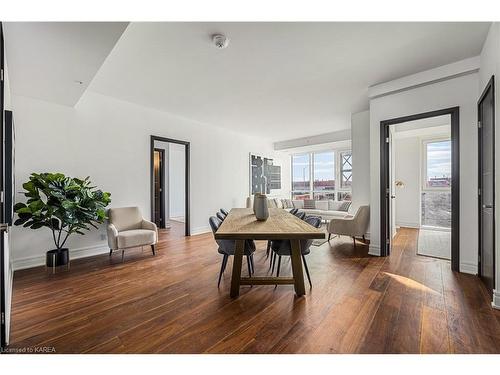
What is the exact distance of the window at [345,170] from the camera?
7.63m

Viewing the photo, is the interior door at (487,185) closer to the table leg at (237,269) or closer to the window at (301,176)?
the table leg at (237,269)

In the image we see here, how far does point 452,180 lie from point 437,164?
12.3 ft

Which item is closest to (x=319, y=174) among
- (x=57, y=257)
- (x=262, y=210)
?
(x=262, y=210)

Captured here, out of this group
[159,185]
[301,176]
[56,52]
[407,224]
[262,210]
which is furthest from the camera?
[301,176]

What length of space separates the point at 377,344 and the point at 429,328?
0.52 meters

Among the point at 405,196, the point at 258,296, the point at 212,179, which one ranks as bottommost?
the point at 258,296

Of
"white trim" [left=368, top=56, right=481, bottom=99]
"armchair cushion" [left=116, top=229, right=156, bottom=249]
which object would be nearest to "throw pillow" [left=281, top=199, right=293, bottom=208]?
"white trim" [left=368, top=56, right=481, bottom=99]

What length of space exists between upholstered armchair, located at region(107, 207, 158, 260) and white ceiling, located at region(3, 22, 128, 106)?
194 centimetres

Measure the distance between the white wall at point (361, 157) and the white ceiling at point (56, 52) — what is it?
4.39m

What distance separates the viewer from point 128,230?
3.89 metres

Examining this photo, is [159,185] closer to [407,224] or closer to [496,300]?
[496,300]
